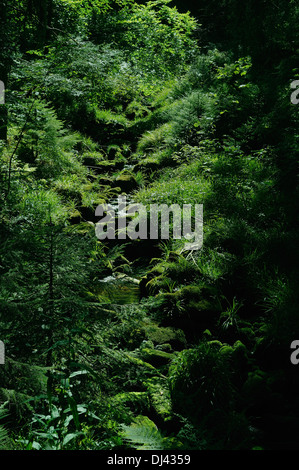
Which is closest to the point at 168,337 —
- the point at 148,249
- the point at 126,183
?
the point at 148,249

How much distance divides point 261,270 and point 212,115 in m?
4.82

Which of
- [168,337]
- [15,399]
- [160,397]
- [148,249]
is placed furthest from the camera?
[148,249]

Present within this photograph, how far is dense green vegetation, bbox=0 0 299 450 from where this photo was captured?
2.12m

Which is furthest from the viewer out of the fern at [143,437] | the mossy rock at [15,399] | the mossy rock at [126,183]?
the mossy rock at [126,183]

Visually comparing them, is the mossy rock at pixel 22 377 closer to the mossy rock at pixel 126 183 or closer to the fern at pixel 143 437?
the fern at pixel 143 437

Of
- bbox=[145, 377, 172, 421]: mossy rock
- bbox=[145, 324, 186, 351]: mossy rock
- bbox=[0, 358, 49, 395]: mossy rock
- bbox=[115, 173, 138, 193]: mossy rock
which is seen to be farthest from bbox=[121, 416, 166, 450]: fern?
bbox=[115, 173, 138, 193]: mossy rock

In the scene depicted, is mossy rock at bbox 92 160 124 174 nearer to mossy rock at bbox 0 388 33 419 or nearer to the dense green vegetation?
the dense green vegetation

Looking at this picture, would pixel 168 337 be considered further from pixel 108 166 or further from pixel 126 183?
pixel 108 166

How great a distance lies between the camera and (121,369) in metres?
2.36

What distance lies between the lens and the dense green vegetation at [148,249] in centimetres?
212

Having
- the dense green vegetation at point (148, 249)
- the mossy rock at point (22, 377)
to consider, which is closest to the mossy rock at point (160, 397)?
the dense green vegetation at point (148, 249)

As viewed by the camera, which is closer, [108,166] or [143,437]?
[143,437]

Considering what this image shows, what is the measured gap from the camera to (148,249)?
19.0ft

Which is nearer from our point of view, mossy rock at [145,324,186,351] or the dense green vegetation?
the dense green vegetation
